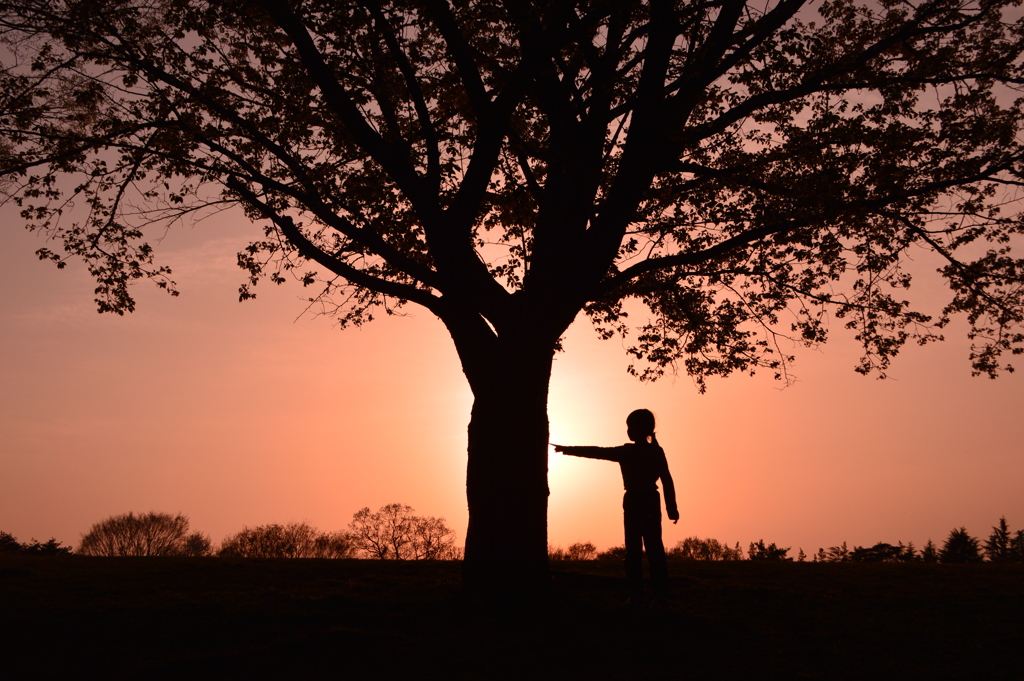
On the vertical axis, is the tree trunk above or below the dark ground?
above

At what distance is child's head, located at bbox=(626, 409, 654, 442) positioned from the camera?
29.2ft

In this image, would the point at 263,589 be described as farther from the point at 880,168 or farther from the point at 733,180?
the point at 880,168

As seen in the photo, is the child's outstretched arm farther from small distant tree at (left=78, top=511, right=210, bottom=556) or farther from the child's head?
small distant tree at (left=78, top=511, right=210, bottom=556)

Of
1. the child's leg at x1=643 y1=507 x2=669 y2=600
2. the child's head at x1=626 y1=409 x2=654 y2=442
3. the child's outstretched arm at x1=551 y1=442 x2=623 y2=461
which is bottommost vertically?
the child's leg at x1=643 y1=507 x2=669 y2=600

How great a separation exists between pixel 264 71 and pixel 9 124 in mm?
4295

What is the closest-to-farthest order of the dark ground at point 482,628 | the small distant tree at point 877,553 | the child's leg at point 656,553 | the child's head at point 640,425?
1. the dark ground at point 482,628
2. the child's leg at point 656,553
3. the child's head at point 640,425
4. the small distant tree at point 877,553

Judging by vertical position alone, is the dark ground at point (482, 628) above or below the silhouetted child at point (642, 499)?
below

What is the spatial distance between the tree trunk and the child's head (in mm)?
1386

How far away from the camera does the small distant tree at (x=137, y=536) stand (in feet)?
174

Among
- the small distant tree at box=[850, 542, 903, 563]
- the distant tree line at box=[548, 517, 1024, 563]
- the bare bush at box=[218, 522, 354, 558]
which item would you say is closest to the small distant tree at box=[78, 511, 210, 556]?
the bare bush at box=[218, 522, 354, 558]

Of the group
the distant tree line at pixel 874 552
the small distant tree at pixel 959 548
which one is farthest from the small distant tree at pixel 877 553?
the small distant tree at pixel 959 548

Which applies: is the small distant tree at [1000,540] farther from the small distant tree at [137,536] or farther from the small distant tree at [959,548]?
the small distant tree at [137,536]

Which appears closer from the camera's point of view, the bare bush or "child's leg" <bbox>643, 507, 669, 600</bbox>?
"child's leg" <bbox>643, 507, 669, 600</bbox>

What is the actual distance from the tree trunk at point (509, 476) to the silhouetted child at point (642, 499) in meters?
1.12
